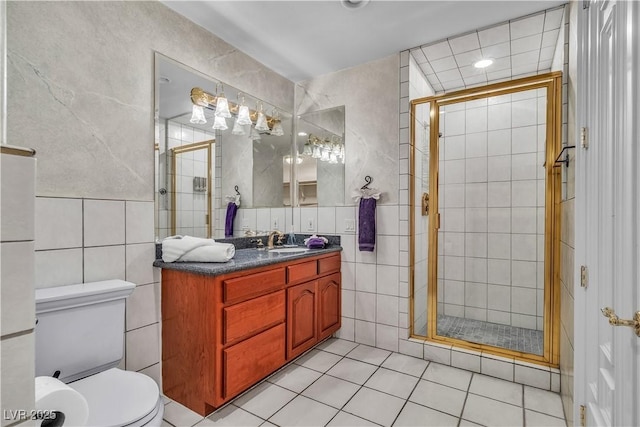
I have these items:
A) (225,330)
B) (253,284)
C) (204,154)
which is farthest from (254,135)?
(225,330)

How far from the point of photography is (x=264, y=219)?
2854mm

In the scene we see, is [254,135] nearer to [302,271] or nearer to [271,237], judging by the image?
[271,237]

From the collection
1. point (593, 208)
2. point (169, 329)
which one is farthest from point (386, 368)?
point (593, 208)

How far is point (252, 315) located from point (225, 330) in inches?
8.0

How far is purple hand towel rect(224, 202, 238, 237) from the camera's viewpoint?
2.47 m

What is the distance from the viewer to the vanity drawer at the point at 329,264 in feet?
8.21

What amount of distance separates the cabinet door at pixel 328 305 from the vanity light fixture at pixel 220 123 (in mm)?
1419

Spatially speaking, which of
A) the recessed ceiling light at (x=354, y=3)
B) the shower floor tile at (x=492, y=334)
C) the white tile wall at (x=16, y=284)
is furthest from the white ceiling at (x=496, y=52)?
the white tile wall at (x=16, y=284)

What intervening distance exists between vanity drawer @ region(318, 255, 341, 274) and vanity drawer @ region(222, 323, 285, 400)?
1.90 feet

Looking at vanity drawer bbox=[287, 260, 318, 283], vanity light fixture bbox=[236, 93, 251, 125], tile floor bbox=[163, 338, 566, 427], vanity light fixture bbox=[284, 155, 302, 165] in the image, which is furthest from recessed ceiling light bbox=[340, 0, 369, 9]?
tile floor bbox=[163, 338, 566, 427]

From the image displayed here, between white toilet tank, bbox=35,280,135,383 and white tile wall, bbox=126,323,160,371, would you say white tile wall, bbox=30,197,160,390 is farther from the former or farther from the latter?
white toilet tank, bbox=35,280,135,383

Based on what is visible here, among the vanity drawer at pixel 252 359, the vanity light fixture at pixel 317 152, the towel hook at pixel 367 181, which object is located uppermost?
the vanity light fixture at pixel 317 152

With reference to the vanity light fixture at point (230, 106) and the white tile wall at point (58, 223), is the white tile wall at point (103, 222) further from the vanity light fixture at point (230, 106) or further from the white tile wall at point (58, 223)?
the vanity light fixture at point (230, 106)

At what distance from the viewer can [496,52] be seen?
2.41 metres
